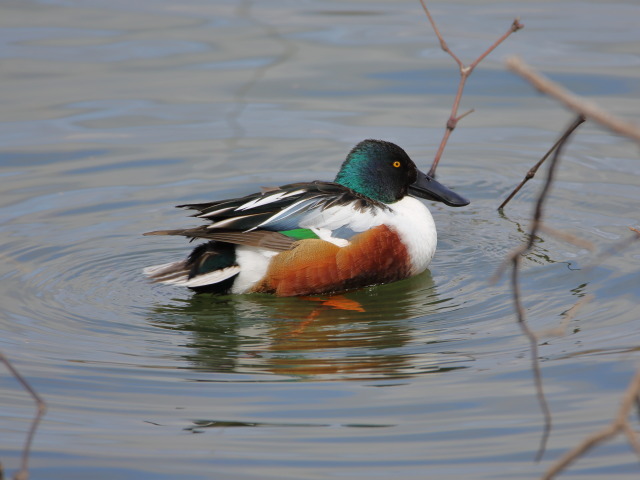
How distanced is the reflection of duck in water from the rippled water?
0.02 meters

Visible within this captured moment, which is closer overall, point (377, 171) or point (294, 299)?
point (294, 299)

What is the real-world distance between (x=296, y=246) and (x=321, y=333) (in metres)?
0.82

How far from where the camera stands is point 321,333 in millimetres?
5875

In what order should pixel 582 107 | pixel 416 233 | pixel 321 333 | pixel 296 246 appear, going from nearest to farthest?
1. pixel 582 107
2. pixel 321 333
3. pixel 296 246
4. pixel 416 233

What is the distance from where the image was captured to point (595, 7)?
12.5 meters

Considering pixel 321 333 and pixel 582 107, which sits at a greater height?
pixel 582 107

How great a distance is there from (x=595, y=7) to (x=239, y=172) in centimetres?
596

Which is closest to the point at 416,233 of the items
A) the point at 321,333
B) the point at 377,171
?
the point at 377,171

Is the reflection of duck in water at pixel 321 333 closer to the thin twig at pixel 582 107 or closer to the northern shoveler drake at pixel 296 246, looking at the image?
the northern shoveler drake at pixel 296 246

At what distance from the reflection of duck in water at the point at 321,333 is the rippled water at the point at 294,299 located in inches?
0.8

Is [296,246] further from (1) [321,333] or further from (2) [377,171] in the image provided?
(2) [377,171]

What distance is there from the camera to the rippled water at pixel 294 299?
454cm

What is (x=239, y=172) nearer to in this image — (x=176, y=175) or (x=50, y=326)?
(x=176, y=175)

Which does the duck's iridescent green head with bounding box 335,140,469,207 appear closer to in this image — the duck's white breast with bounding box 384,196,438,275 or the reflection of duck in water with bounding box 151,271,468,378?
the duck's white breast with bounding box 384,196,438,275
